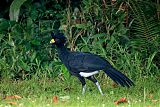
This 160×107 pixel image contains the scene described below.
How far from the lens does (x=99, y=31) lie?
1150cm

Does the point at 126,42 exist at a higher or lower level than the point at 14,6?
lower

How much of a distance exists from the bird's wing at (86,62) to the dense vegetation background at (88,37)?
1.30 metres

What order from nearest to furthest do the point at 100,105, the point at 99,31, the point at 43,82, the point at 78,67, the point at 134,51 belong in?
the point at 100,105 → the point at 78,67 → the point at 43,82 → the point at 134,51 → the point at 99,31

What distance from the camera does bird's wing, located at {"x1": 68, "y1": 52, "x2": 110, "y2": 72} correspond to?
880 cm

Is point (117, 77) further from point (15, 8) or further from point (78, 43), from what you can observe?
point (15, 8)

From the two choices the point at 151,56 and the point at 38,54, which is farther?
the point at 38,54

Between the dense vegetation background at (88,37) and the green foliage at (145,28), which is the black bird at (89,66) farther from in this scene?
the green foliage at (145,28)

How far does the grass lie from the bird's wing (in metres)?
0.42

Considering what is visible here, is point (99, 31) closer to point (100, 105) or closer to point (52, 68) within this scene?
point (52, 68)

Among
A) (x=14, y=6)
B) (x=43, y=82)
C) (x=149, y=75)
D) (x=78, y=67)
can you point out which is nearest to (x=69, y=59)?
(x=78, y=67)

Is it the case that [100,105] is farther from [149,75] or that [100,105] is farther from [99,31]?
[99,31]

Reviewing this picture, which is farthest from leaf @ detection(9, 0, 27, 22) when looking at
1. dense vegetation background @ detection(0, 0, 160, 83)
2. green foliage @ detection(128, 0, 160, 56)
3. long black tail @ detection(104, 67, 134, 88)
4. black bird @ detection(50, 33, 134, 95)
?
long black tail @ detection(104, 67, 134, 88)

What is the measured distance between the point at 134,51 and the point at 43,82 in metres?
1.92

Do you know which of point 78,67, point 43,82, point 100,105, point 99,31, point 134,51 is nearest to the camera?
point 100,105
